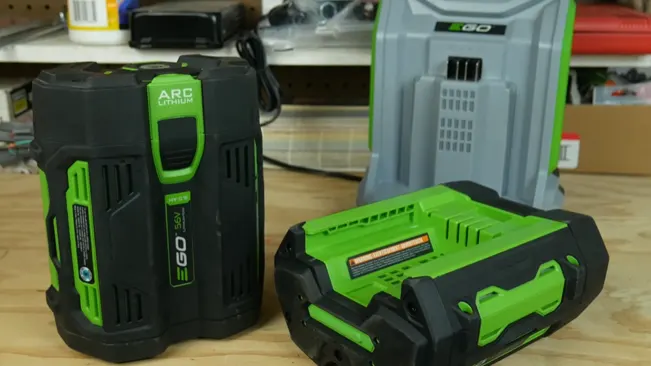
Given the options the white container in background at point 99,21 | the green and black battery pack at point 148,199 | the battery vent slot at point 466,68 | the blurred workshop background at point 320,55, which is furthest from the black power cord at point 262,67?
the green and black battery pack at point 148,199

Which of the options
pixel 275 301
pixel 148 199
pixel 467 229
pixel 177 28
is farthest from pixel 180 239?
pixel 177 28

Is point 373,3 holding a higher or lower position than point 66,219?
higher

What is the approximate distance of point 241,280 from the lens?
672mm

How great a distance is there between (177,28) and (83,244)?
52 centimetres

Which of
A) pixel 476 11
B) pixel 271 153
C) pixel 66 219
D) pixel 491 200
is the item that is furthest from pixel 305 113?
pixel 66 219

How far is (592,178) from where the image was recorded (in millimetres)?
1117

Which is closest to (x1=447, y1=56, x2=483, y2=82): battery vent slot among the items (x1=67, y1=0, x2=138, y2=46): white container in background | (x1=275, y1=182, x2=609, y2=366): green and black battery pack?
(x1=275, y1=182, x2=609, y2=366): green and black battery pack

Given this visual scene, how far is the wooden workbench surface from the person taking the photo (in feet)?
2.15

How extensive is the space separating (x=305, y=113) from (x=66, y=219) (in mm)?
617

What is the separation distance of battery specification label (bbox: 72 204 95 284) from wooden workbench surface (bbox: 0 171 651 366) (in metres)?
0.09

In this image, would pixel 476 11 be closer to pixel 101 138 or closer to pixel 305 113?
pixel 305 113

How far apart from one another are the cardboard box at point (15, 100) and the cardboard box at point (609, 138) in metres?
0.88

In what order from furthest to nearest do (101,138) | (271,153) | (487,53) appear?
1. (271,153)
2. (487,53)
3. (101,138)

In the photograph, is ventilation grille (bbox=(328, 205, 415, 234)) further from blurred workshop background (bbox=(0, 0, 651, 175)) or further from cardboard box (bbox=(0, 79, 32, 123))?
cardboard box (bbox=(0, 79, 32, 123))
